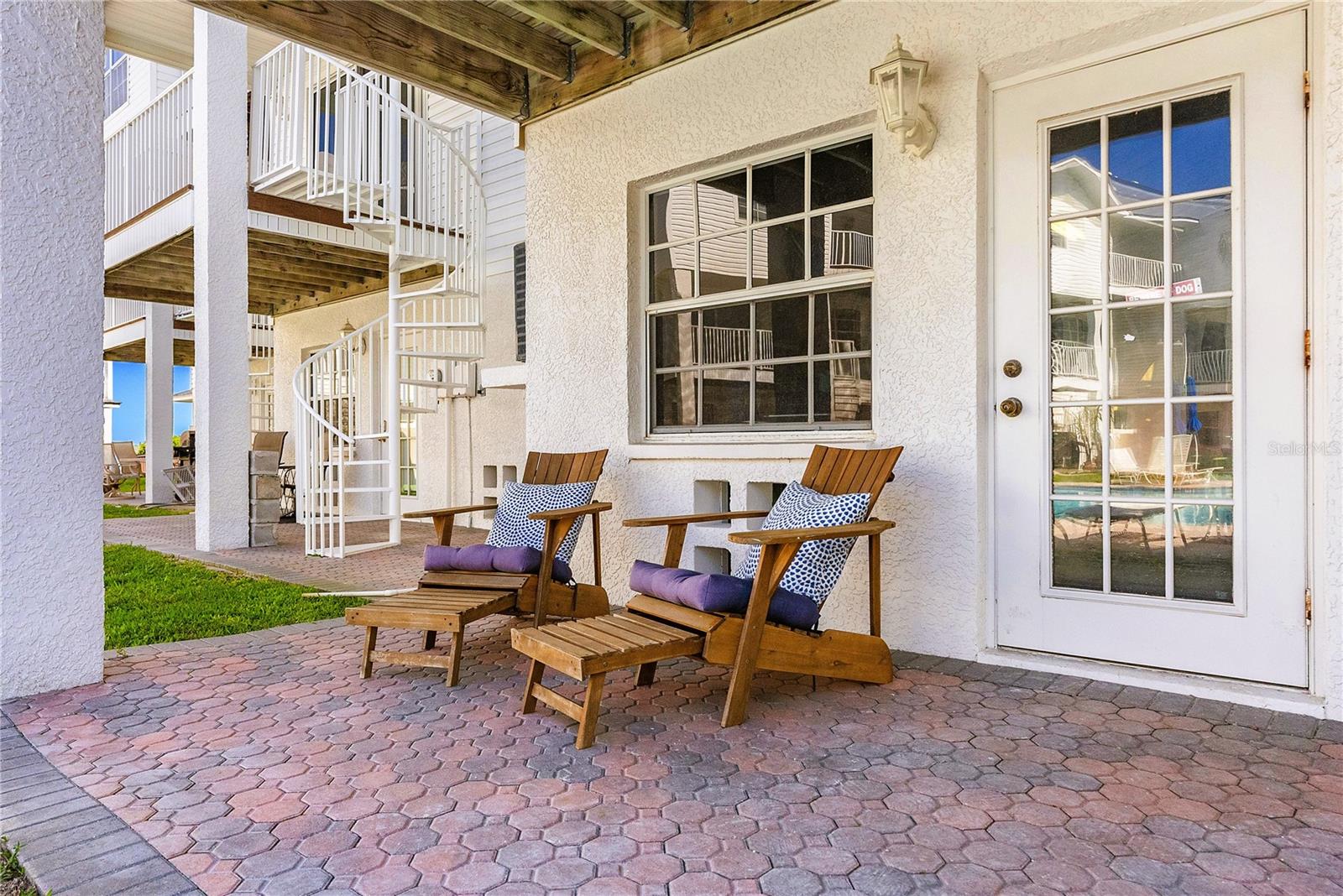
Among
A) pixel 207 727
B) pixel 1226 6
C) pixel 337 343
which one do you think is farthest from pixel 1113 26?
pixel 337 343

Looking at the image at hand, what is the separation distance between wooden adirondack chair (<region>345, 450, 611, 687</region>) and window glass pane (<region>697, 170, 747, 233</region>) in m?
1.39

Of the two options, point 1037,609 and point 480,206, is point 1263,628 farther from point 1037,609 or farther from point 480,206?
point 480,206

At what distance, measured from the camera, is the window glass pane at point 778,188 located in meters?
4.05

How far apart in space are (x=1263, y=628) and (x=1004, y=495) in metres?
0.97

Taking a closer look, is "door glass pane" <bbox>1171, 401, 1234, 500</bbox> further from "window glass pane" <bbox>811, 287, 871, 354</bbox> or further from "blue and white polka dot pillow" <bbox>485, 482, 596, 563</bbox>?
"blue and white polka dot pillow" <bbox>485, 482, 596, 563</bbox>

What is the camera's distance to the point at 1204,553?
2945mm

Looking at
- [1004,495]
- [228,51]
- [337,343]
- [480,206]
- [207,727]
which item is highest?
[228,51]

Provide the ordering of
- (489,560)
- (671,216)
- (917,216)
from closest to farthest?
1. (917,216)
2. (489,560)
3. (671,216)

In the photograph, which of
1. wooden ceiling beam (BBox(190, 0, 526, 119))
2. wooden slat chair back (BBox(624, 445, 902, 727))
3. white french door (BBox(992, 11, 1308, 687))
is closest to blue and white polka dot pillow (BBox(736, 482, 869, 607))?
wooden slat chair back (BBox(624, 445, 902, 727))

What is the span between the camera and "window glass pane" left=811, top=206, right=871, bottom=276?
3803 mm

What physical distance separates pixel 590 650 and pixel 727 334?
2.32 meters

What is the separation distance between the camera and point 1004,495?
338 cm

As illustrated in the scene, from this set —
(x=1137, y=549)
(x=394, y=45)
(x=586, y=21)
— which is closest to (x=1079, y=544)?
(x=1137, y=549)

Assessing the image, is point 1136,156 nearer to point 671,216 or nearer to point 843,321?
point 843,321
